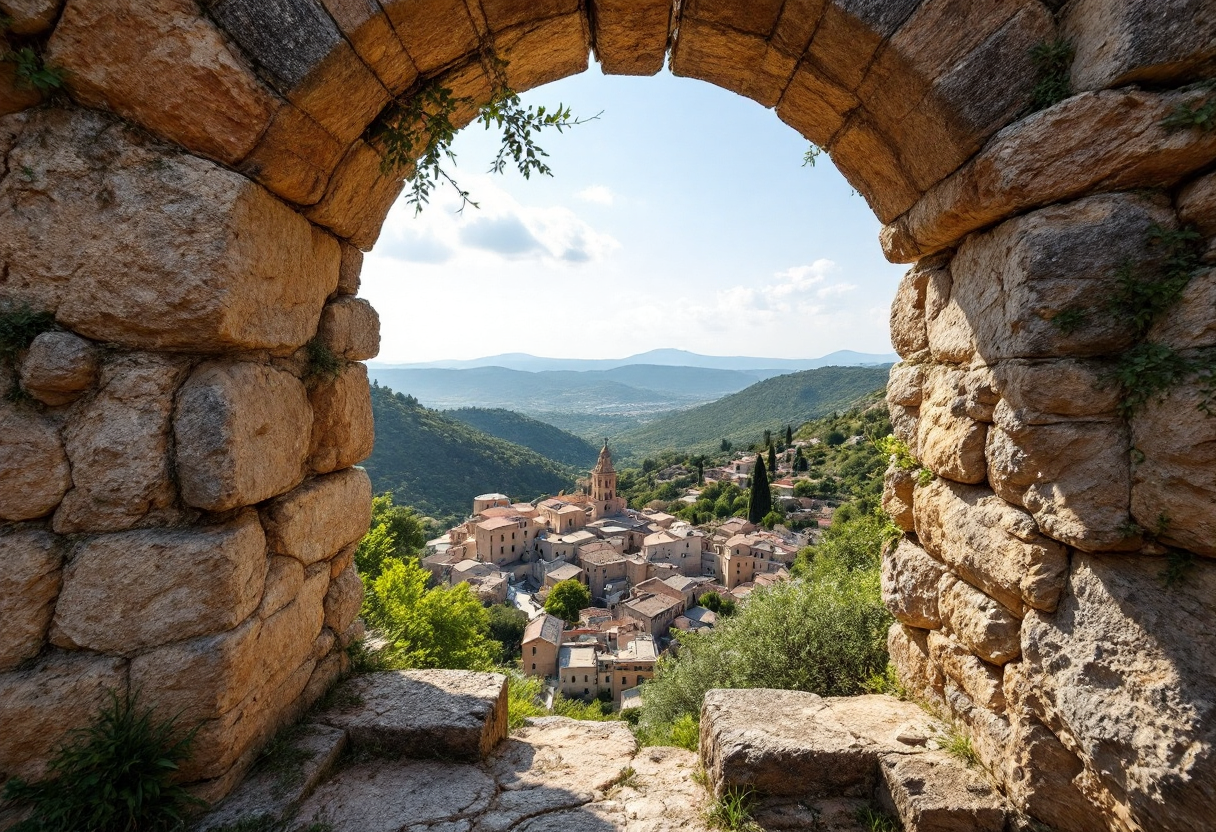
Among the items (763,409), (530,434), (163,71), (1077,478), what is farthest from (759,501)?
(763,409)

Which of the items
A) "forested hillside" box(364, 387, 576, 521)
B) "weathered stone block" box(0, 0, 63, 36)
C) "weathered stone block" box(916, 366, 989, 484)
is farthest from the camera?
"forested hillside" box(364, 387, 576, 521)

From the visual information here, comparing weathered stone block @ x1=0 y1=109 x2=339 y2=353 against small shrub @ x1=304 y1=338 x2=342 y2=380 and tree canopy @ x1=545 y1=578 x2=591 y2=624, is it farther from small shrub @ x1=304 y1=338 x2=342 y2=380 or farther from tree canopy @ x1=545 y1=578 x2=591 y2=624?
tree canopy @ x1=545 y1=578 x2=591 y2=624

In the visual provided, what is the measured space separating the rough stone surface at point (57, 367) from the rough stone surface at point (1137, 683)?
4.35 m

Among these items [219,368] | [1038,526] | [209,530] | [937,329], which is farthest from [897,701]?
[219,368]

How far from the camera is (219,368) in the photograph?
256cm

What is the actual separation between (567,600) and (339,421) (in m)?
41.8

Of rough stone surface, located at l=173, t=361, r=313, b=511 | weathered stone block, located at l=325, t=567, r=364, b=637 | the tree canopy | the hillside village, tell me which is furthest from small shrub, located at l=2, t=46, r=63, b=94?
the tree canopy

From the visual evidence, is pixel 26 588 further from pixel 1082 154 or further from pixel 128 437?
pixel 1082 154

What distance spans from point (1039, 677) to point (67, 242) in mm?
4632

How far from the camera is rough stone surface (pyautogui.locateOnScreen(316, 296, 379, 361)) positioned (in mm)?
3330

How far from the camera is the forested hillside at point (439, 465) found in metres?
74.8

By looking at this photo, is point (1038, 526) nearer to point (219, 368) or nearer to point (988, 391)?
point (988, 391)

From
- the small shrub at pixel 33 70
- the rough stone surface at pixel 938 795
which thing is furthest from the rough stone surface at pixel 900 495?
the small shrub at pixel 33 70

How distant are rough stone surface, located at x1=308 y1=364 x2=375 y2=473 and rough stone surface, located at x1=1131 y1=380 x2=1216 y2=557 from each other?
13.0ft
